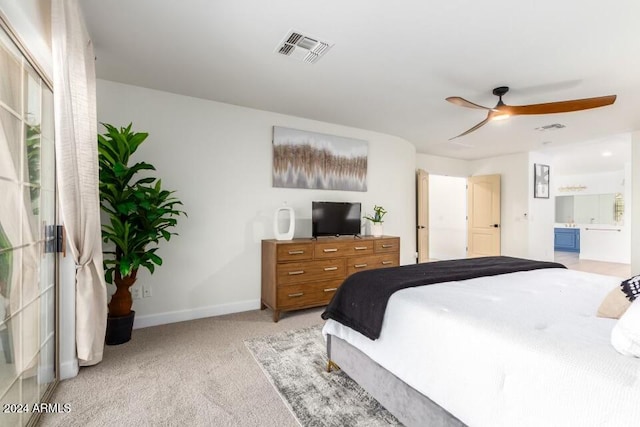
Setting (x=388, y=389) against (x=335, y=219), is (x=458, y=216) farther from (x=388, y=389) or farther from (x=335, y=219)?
(x=388, y=389)

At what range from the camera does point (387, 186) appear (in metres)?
4.85

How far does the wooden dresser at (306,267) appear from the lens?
322 centimetres

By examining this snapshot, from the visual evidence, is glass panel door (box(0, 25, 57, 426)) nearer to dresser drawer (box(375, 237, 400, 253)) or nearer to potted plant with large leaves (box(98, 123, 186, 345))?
potted plant with large leaves (box(98, 123, 186, 345))

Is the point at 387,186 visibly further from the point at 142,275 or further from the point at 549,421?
the point at 549,421

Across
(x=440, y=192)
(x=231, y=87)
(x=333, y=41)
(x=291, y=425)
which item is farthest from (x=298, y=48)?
(x=440, y=192)

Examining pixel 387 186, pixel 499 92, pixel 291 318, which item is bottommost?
pixel 291 318

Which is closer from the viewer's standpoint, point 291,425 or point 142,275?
point 291,425

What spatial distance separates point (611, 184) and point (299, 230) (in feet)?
29.1

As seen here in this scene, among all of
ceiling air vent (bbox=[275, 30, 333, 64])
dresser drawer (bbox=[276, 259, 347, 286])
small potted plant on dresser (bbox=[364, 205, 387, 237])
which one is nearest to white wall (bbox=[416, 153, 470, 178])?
small potted plant on dresser (bbox=[364, 205, 387, 237])

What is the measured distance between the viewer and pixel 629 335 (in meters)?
0.99

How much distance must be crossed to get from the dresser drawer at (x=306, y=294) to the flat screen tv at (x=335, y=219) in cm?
63

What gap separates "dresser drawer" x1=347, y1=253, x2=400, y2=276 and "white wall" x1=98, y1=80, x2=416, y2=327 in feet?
2.60

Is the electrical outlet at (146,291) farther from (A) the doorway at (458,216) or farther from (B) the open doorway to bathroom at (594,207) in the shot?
(B) the open doorway to bathroom at (594,207)

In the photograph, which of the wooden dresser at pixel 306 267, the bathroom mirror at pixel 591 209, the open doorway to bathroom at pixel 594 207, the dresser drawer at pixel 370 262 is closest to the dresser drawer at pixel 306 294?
the wooden dresser at pixel 306 267
